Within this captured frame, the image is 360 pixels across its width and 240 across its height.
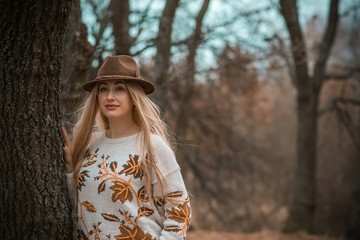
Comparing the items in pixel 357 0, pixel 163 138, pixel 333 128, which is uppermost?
pixel 357 0

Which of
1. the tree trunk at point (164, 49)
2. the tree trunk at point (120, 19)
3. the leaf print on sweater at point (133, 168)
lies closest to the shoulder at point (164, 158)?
the leaf print on sweater at point (133, 168)

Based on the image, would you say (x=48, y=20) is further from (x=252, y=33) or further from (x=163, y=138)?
(x=252, y=33)

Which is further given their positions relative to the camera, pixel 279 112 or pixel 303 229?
pixel 279 112

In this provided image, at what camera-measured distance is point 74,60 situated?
4652 millimetres

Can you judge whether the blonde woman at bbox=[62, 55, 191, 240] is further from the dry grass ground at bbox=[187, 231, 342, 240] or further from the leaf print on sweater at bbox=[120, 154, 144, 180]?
the dry grass ground at bbox=[187, 231, 342, 240]

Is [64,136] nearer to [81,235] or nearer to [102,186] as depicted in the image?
[102,186]

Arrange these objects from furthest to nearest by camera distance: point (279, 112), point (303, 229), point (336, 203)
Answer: point (279, 112) < point (336, 203) < point (303, 229)

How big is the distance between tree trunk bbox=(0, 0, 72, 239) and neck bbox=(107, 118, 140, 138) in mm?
382

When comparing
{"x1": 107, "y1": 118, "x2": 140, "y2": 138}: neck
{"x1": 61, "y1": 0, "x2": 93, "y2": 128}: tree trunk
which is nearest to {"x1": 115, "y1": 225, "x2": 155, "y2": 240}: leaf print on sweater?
{"x1": 107, "y1": 118, "x2": 140, "y2": 138}: neck

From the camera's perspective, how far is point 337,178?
14797 millimetres

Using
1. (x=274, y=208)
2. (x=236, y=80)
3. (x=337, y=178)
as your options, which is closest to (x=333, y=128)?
(x=337, y=178)

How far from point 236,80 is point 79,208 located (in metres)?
8.56

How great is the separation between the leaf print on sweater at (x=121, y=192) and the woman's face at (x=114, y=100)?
1.42ft

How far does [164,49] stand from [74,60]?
4.78 ft
